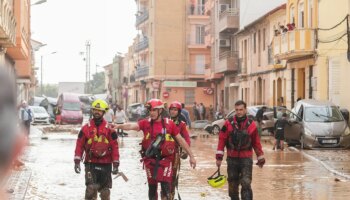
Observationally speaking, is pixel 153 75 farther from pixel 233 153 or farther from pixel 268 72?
pixel 233 153

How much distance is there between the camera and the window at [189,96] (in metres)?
74.6

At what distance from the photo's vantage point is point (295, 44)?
122 feet

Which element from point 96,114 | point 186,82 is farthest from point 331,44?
point 186,82

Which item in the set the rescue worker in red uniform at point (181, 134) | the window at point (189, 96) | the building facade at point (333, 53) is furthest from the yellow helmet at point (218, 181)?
the window at point (189, 96)

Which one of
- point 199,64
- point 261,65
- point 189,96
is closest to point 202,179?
point 261,65

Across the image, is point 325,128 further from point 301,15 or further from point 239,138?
point 239,138

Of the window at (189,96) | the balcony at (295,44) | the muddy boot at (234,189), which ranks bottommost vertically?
the muddy boot at (234,189)

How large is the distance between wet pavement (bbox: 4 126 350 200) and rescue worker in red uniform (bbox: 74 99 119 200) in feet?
9.60

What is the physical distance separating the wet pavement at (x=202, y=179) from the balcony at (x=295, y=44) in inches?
456

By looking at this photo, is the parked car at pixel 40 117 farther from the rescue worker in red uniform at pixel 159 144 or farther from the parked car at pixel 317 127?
the rescue worker in red uniform at pixel 159 144

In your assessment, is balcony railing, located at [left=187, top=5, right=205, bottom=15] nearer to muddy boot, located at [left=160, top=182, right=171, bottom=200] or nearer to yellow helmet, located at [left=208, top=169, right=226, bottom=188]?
yellow helmet, located at [left=208, top=169, right=226, bottom=188]

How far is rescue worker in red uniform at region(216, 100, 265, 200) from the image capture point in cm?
1091

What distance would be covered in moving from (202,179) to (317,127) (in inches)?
446

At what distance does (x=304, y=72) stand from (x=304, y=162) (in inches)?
723
